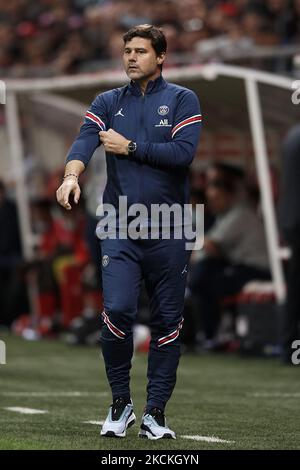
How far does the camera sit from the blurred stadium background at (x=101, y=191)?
10641 millimetres

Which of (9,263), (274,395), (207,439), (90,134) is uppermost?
(90,134)

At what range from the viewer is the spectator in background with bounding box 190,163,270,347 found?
14.7 metres

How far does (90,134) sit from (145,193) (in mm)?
440

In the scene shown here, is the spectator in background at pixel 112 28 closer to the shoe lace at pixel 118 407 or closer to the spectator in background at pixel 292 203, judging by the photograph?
the spectator in background at pixel 292 203

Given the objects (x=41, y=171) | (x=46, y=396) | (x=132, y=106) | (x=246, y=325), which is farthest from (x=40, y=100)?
(x=132, y=106)

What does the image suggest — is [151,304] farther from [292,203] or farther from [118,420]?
[292,203]

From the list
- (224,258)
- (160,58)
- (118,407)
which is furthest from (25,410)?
(224,258)

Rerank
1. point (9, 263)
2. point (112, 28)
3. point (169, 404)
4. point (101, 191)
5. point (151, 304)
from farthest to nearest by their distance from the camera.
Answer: point (112, 28)
point (9, 263)
point (101, 191)
point (169, 404)
point (151, 304)

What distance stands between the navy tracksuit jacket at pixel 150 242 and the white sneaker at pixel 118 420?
6cm

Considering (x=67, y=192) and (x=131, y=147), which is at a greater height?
(x=131, y=147)

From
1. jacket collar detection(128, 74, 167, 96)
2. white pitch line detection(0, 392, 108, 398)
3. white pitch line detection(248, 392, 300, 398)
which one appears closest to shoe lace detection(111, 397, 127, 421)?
jacket collar detection(128, 74, 167, 96)

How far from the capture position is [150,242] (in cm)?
749

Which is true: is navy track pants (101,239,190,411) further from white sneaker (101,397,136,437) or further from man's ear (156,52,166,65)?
man's ear (156,52,166,65)

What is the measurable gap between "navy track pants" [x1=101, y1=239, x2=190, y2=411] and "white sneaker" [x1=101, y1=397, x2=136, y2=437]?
59mm
